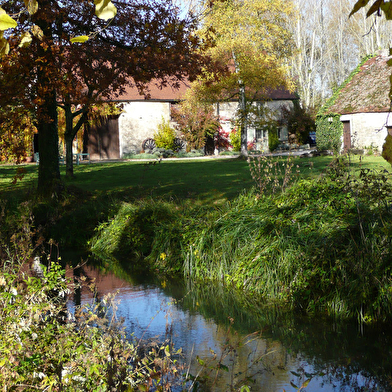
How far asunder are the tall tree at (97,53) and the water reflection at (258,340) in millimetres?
5434

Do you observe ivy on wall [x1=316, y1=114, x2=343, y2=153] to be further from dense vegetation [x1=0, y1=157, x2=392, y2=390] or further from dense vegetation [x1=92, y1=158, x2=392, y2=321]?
dense vegetation [x1=92, y1=158, x2=392, y2=321]

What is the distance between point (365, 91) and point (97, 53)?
20.9 metres

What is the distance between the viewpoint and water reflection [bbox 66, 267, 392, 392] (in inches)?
184

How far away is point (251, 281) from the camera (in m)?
7.32

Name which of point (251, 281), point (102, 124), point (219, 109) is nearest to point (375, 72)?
point (219, 109)

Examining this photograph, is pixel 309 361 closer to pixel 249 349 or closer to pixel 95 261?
pixel 249 349

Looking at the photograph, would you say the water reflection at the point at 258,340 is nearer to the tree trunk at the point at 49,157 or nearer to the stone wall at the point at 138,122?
the tree trunk at the point at 49,157

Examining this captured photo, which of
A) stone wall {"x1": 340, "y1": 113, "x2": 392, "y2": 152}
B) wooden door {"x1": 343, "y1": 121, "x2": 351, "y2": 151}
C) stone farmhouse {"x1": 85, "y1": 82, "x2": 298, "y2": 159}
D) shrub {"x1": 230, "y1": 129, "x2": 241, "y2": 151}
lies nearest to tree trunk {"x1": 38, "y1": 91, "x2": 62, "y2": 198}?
stone wall {"x1": 340, "y1": 113, "x2": 392, "y2": 152}

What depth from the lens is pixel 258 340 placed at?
5.73 meters

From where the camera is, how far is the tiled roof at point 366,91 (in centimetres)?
2765

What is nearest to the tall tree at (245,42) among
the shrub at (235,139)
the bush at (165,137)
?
the bush at (165,137)

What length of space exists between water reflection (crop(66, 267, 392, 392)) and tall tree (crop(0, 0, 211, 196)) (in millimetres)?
5434

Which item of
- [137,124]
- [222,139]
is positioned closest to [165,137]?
[137,124]

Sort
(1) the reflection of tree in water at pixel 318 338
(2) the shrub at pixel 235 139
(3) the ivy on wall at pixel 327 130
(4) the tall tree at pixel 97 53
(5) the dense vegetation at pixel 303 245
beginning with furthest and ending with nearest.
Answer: (2) the shrub at pixel 235 139, (3) the ivy on wall at pixel 327 130, (4) the tall tree at pixel 97 53, (5) the dense vegetation at pixel 303 245, (1) the reflection of tree in water at pixel 318 338
